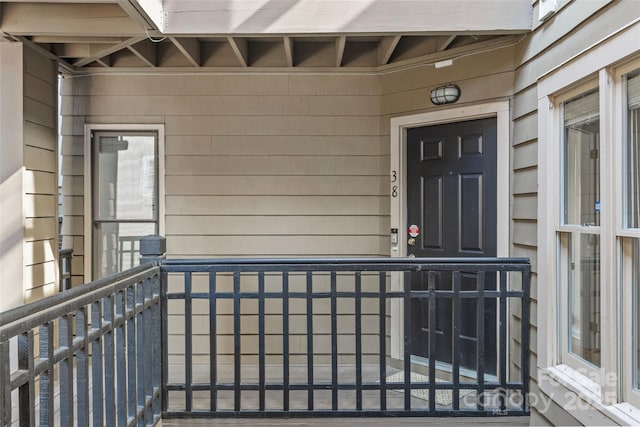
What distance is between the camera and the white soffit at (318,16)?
278cm

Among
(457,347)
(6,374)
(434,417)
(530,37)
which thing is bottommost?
(434,417)

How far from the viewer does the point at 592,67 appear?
1995mm

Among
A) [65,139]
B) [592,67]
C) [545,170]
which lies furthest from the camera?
[65,139]

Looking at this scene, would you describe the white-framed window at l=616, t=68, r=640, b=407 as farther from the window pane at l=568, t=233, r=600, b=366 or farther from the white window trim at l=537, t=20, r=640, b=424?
the window pane at l=568, t=233, r=600, b=366

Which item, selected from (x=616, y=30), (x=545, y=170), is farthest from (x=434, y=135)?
(x=616, y=30)

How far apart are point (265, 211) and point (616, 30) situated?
2612mm

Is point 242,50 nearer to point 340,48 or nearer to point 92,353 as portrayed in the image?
point 340,48

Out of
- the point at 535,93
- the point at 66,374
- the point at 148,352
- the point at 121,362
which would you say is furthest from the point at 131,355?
the point at 535,93

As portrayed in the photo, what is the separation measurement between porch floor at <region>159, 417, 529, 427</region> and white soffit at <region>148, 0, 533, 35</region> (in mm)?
2204

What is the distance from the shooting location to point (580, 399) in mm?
2084

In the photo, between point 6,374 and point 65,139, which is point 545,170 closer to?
point 6,374

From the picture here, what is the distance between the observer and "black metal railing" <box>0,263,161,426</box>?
133cm

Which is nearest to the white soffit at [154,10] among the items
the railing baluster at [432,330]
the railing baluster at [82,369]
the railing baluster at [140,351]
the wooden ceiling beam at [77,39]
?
the wooden ceiling beam at [77,39]

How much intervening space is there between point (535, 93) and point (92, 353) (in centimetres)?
253
